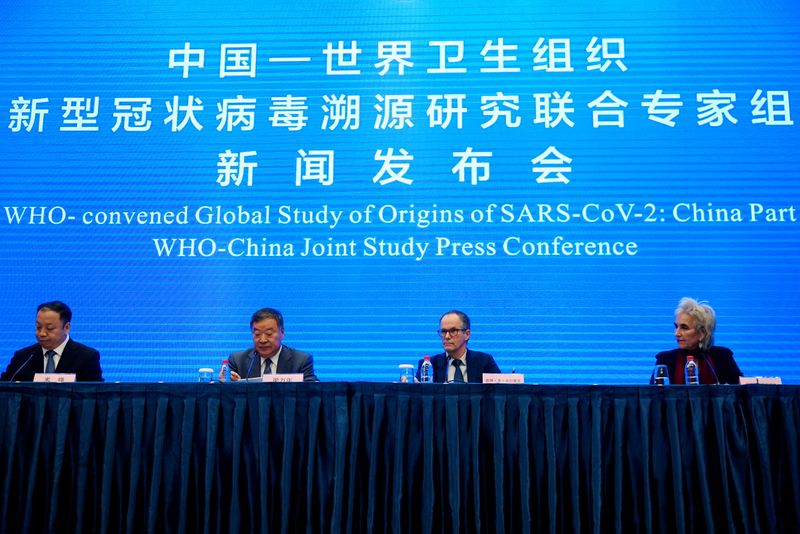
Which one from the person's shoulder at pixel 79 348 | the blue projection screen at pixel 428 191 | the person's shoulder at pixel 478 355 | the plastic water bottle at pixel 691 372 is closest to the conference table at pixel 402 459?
the plastic water bottle at pixel 691 372

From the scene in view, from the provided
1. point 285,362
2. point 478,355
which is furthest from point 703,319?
point 285,362

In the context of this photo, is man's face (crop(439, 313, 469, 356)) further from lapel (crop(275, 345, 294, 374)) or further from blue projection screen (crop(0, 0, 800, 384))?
lapel (crop(275, 345, 294, 374))

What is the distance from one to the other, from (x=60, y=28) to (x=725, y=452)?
379cm

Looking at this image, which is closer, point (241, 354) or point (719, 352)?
point (719, 352)

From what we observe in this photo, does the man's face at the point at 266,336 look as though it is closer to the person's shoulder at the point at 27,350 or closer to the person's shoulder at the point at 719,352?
the person's shoulder at the point at 27,350

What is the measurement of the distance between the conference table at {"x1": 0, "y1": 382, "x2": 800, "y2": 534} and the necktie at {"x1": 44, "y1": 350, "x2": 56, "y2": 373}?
1.34 m

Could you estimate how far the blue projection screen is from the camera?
3963 millimetres

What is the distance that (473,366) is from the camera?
3.65m

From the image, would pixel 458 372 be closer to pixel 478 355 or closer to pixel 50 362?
pixel 478 355

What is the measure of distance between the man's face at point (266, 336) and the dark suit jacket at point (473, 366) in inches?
28.9

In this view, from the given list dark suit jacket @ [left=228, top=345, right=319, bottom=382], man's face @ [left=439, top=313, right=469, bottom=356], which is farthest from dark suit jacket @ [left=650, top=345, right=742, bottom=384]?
dark suit jacket @ [left=228, top=345, right=319, bottom=382]

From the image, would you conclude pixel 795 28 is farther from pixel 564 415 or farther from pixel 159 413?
pixel 159 413

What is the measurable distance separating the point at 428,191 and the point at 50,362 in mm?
1881

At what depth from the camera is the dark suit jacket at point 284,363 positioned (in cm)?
349
